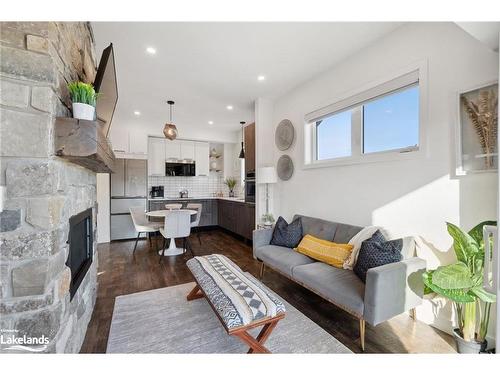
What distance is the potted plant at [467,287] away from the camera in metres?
1.40

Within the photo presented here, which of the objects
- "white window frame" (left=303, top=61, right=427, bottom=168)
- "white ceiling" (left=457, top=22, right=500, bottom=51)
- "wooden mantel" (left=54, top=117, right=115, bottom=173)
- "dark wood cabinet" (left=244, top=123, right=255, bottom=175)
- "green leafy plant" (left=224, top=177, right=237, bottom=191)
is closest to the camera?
"wooden mantel" (left=54, top=117, right=115, bottom=173)

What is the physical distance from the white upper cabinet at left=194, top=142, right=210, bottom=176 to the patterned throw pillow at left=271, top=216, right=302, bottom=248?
12.1 ft

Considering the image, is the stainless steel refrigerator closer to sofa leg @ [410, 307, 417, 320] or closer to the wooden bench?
the wooden bench

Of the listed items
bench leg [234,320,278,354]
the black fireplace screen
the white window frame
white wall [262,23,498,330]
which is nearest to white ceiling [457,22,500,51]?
white wall [262,23,498,330]

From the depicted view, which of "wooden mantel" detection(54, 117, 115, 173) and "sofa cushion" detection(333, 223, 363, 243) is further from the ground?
"wooden mantel" detection(54, 117, 115, 173)

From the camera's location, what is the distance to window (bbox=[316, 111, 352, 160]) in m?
2.83

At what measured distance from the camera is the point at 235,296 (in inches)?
61.4

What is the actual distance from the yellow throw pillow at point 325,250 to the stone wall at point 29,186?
2134 mm

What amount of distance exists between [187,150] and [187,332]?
15.9 feet

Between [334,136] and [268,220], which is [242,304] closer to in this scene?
[268,220]

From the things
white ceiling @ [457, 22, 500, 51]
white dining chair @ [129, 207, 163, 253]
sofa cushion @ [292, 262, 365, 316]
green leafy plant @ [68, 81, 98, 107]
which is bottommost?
sofa cushion @ [292, 262, 365, 316]

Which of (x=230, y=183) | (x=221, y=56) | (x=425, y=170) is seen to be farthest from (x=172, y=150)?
→ (x=425, y=170)

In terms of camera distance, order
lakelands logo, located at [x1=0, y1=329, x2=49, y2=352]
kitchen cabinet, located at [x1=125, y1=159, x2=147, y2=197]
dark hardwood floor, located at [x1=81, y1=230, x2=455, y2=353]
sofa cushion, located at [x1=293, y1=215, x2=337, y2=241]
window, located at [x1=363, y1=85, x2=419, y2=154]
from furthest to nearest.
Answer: kitchen cabinet, located at [x1=125, y1=159, x2=147, y2=197] < sofa cushion, located at [x1=293, y1=215, x2=337, y2=241] < window, located at [x1=363, y1=85, x2=419, y2=154] < dark hardwood floor, located at [x1=81, y1=230, x2=455, y2=353] < lakelands logo, located at [x1=0, y1=329, x2=49, y2=352]

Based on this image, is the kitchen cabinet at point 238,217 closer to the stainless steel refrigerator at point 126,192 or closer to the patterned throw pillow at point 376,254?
the stainless steel refrigerator at point 126,192
